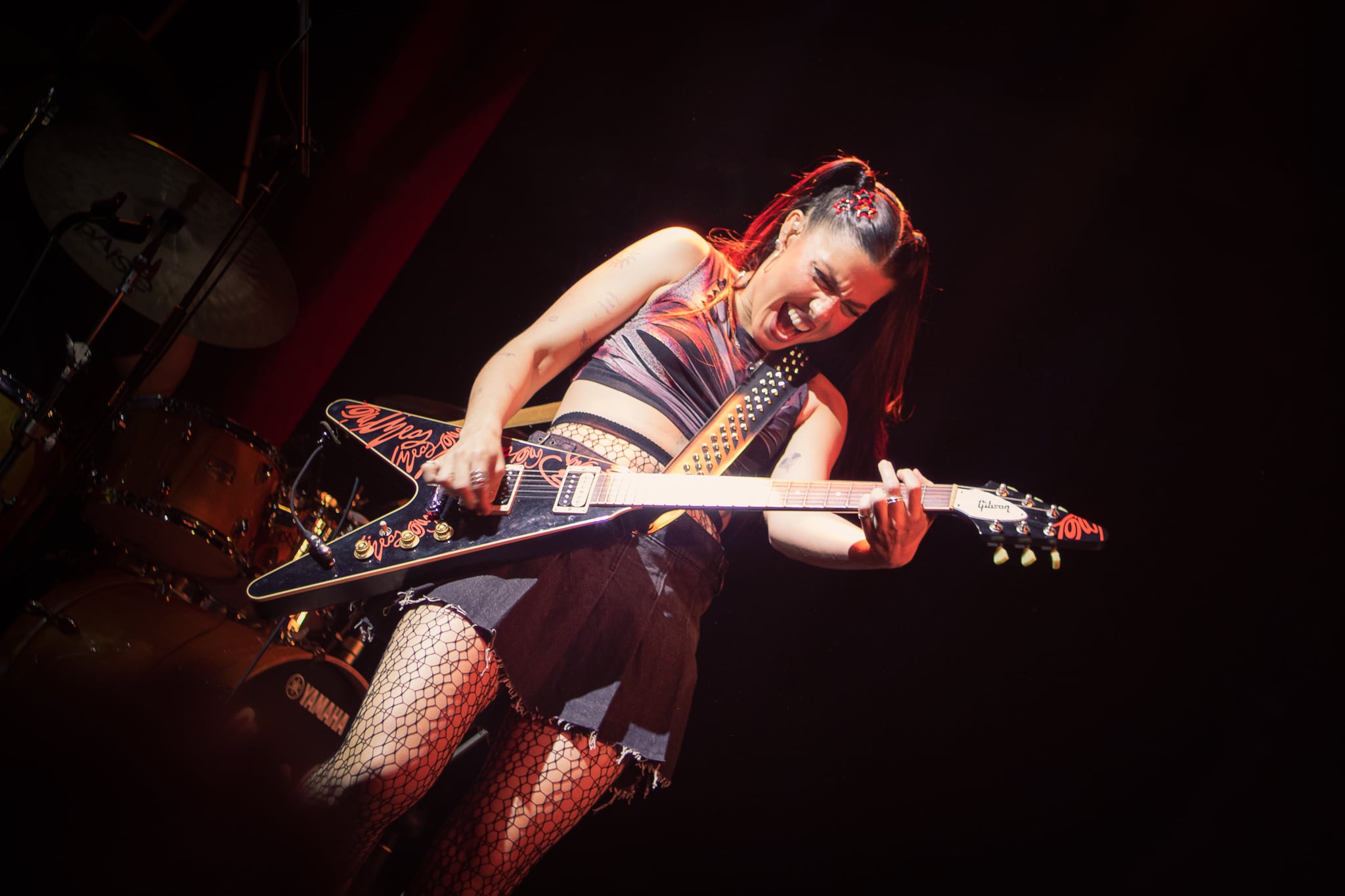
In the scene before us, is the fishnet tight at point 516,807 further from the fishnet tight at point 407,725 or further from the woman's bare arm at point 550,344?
the woman's bare arm at point 550,344

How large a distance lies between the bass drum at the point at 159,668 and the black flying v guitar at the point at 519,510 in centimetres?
54

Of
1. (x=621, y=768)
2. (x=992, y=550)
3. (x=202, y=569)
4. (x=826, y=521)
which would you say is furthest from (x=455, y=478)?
(x=992, y=550)

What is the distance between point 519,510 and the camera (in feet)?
6.21

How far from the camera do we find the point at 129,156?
233 centimetres

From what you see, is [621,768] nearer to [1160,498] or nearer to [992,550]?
[992,550]

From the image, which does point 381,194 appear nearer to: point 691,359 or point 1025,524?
point 691,359

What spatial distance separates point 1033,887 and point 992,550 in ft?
3.96

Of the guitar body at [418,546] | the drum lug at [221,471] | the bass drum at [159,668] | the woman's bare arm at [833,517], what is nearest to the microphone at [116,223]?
the drum lug at [221,471]

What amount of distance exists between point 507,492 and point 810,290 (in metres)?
1.12

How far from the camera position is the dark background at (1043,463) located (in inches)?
104

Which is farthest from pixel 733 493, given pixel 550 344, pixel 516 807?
pixel 516 807

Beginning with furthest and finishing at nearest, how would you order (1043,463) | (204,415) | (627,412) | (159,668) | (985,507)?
(1043,463)
(204,415)
(159,668)
(627,412)
(985,507)

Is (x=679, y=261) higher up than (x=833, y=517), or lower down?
higher up

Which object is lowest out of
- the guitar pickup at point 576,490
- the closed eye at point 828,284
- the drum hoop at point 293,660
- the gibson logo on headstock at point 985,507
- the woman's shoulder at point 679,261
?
the drum hoop at point 293,660
